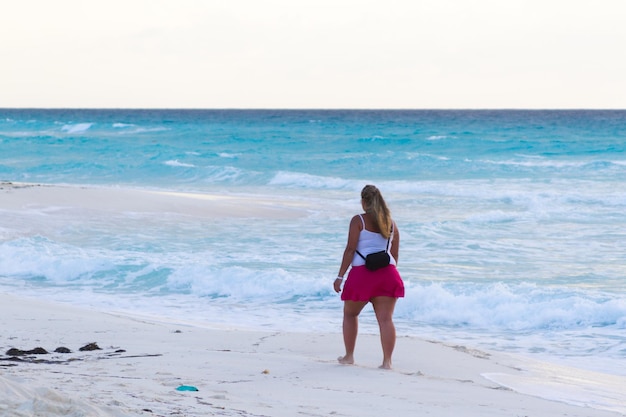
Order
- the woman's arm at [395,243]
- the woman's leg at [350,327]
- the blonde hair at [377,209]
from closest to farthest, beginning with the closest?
the blonde hair at [377,209], the woman's arm at [395,243], the woman's leg at [350,327]

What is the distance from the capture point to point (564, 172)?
34.8 metres

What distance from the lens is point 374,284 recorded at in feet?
22.1

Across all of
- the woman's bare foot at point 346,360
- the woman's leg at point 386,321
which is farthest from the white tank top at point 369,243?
the woman's bare foot at point 346,360

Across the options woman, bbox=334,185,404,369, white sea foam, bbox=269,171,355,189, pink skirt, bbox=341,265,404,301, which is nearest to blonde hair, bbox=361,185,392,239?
woman, bbox=334,185,404,369

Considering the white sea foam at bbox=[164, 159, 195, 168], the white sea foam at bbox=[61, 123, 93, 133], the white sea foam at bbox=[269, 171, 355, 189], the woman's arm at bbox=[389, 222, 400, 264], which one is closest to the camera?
the woman's arm at bbox=[389, 222, 400, 264]

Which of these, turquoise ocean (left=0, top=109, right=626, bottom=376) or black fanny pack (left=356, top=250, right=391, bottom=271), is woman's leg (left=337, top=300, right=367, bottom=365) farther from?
turquoise ocean (left=0, top=109, right=626, bottom=376)

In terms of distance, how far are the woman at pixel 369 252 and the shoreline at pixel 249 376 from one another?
496mm

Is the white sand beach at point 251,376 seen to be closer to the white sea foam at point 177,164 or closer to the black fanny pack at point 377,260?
the black fanny pack at point 377,260

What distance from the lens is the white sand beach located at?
5141mm

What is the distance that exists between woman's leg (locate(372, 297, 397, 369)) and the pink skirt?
6 cm

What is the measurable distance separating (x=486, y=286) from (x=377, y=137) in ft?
149

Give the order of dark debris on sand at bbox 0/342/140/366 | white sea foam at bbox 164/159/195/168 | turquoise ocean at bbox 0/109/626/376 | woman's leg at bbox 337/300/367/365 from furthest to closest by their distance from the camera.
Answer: white sea foam at bbox 164/159/195/168 → turquoise ocean at bbox 0/109/626/376 → woman's leg at bbox 337/300/367/365 → dark debris on sand at bbox 0/342/140/366

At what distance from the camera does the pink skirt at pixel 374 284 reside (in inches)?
264

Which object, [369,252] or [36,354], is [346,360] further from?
[36,354]
